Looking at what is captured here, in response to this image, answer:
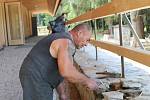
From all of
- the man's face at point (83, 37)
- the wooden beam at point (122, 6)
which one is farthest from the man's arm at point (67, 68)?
the wooden beam at point (122, 6)

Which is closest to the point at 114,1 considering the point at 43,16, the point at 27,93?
the point at 27,93

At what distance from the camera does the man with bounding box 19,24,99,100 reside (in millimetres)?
2023

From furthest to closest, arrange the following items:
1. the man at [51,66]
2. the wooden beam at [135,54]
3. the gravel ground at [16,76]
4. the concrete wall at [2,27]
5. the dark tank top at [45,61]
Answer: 1. the concrete wall at [2,27]
2. the gravel ground at [16,76]
3. the dark tank top at [45,61]
4. the man at [51,66]
5. the wooden beam at [135,54]

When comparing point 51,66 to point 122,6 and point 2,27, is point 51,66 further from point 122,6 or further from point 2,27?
point 2,27

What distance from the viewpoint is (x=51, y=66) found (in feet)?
7.33

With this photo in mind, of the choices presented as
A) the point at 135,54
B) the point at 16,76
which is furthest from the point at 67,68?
the point at 16,76

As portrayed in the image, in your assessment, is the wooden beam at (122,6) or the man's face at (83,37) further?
the man's face at (83,37)

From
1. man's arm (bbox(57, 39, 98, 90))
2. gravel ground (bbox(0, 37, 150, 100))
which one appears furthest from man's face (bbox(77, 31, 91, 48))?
gravel ground (bbox(0, 37, 150, 100))

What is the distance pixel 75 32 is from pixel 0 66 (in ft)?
18.8

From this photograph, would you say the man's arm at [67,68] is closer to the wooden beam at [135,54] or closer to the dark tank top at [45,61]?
the dark tank top at [45,61]

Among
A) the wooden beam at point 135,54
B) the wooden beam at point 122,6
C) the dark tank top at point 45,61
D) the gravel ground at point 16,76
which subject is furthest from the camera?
the gravel ground at point 16,76

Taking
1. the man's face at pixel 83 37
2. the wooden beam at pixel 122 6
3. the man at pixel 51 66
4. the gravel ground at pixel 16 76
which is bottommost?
the gravel ground at pixel 16 76

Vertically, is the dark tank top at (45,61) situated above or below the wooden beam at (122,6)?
below

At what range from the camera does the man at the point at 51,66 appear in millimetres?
2023
